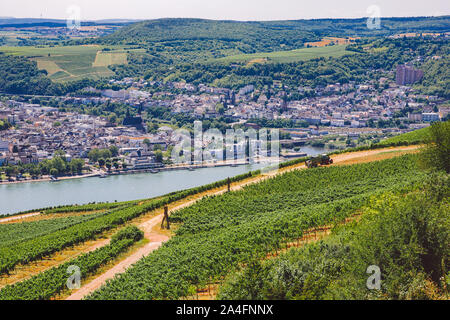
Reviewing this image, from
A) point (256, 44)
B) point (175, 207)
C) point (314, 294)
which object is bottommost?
point (175, 207)

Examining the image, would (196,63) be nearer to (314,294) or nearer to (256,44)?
(256,44)

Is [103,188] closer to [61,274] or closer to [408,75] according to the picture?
[61,274]

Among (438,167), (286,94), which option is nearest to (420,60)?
(286,94)

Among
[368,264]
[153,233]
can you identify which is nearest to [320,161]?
[153,233]

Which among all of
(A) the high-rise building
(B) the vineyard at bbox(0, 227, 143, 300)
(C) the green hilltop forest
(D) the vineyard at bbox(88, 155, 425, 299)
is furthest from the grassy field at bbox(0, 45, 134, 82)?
(B) the vineyard at bbox(0, 227, 143, 300)

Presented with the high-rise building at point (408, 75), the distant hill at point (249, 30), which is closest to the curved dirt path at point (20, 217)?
the high-rise building at point (408, 75)

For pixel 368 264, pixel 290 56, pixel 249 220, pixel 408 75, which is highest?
pixel 290 56

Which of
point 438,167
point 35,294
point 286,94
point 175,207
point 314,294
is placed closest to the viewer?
point 314,294

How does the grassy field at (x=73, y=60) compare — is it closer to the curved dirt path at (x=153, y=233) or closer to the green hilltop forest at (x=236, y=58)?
the green hilltop forest at (x=236, y=58)
